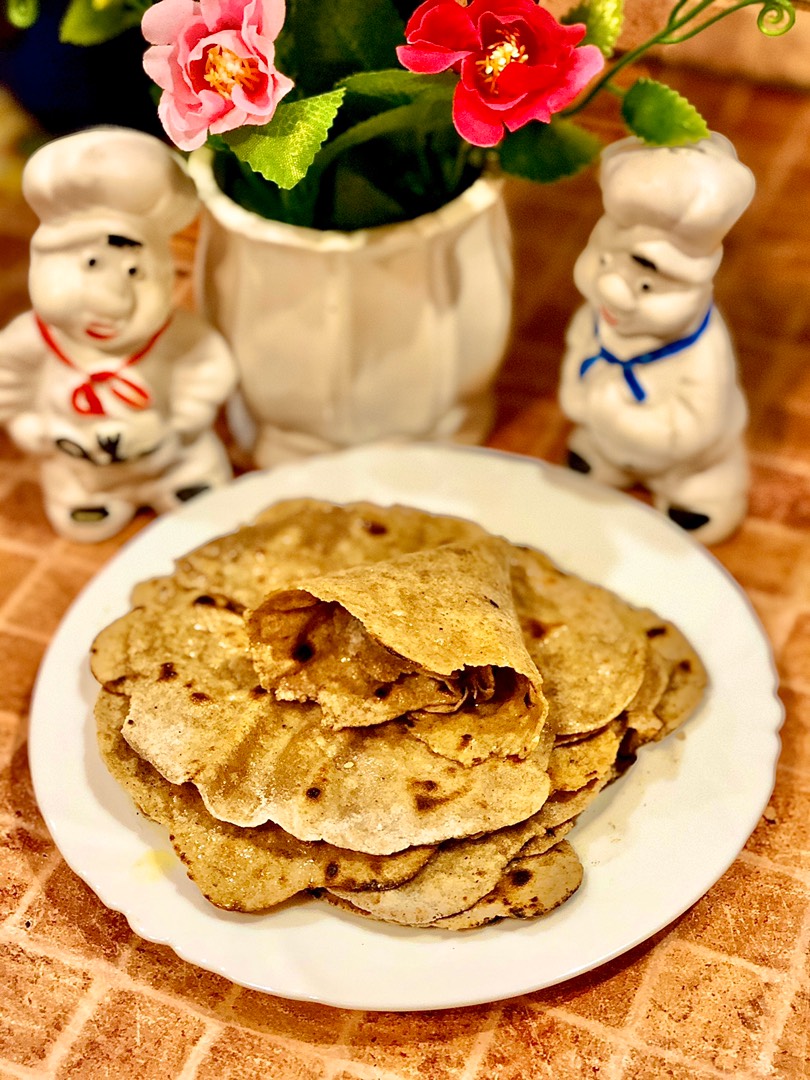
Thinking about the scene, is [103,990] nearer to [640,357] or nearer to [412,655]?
[412,655]

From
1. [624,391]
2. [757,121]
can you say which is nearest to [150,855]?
[624,391]

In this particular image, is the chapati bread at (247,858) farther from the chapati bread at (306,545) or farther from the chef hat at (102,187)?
the chef hat at (102,187)

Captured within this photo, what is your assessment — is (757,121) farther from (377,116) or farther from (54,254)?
(54,254)

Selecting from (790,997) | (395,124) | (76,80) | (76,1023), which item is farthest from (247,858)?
(76,80)

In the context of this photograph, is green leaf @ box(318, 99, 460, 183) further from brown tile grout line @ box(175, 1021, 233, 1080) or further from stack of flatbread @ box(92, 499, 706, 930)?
brown tile grout line @ box(175, 1021, 233, 1080)

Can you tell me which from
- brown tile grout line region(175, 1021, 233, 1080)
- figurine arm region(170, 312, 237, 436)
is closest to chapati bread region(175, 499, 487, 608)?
figurine arm region(170, 312, 237, 436)
